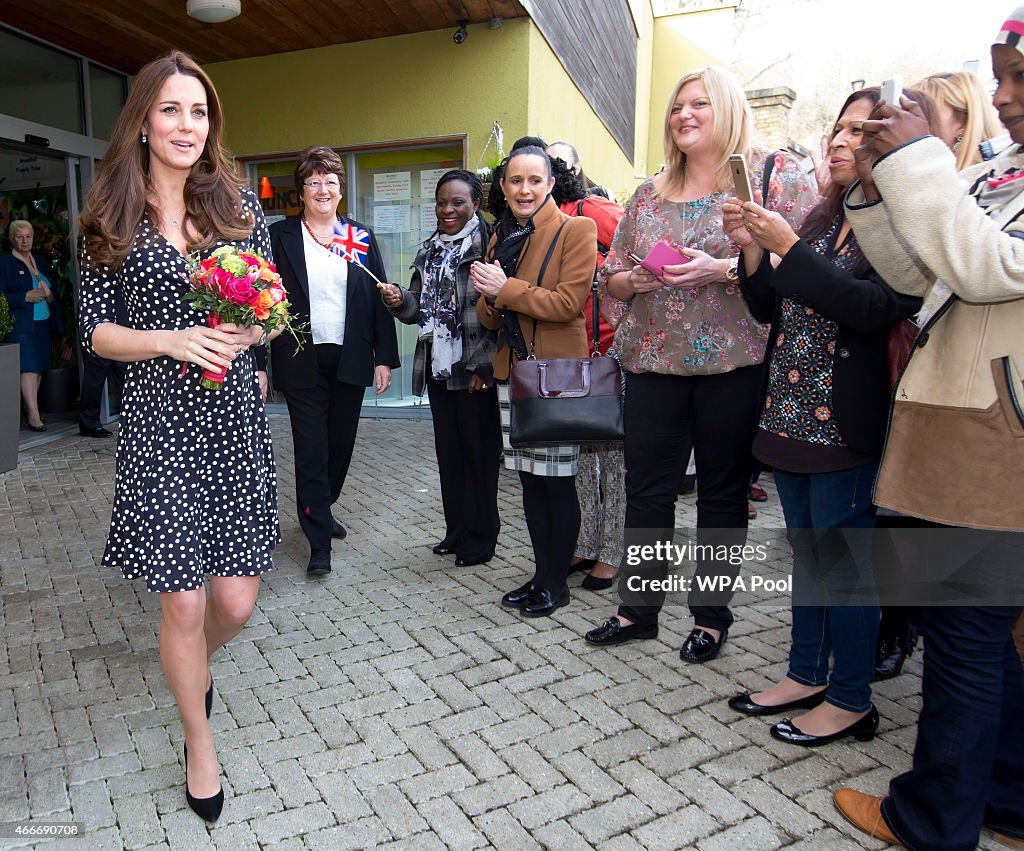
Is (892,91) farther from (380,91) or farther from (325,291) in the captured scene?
(380,91)

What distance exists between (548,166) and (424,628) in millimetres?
2203

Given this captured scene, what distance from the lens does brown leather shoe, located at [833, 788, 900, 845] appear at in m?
2.23

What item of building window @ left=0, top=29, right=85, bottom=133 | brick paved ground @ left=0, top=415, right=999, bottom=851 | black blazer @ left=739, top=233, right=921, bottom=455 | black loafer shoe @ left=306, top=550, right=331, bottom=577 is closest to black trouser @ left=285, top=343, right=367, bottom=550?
black loafer shoe @ left=306, top=550, right=331, bottom=577

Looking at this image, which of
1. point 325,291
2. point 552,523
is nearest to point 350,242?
point 325,291

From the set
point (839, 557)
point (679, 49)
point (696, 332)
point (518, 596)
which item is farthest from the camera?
point (679, 49)

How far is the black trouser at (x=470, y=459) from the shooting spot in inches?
168

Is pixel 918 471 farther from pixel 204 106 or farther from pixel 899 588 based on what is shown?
pixel 204 106

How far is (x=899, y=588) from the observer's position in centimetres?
262

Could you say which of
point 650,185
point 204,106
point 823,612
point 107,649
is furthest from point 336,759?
point 650,185

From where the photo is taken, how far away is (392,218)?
8.85 meters

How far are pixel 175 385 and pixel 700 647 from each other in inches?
88.9

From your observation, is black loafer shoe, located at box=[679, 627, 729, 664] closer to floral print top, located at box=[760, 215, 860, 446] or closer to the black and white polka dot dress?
floral print top, located at box=[760, 215, 860, 446]

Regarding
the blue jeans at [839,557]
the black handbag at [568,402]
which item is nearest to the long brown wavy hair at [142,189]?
the black handbag at [568,402]

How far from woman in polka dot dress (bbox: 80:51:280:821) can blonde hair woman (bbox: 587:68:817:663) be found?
1545 millimetres
